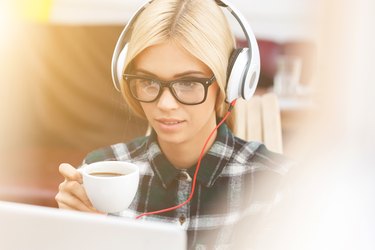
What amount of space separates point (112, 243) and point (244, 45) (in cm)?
36

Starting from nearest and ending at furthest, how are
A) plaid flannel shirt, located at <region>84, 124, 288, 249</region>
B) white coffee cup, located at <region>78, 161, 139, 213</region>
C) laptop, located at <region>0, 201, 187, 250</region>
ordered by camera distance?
1. laptop, located at <region>0, 201, 187, 250</region>
2. white coffee cup, located at <region>78, 161, 139, 213</region>
3. plaid flannel shirt, located at <region>84, 124, 288, 249</region>

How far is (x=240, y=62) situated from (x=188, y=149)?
17 cm

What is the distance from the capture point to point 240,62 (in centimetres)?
70

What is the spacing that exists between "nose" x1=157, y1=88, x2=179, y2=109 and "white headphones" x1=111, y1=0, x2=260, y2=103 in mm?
78

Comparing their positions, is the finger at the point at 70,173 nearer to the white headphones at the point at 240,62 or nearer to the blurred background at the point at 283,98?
the blurred background at the point at 283,98

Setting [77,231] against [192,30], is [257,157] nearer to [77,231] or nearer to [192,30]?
[192,30]

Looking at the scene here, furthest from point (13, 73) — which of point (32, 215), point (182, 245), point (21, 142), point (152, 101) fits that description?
point (182, 245)

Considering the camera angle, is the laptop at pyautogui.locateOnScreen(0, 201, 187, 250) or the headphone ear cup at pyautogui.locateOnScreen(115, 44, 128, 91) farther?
the headphone ear cup at pyautogui.locateOnScreen(115, 44, 128, 91)

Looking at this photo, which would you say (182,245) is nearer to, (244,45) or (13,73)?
(244,45)

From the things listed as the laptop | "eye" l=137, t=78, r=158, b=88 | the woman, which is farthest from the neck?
the laptop

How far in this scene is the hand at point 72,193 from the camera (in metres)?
0.71

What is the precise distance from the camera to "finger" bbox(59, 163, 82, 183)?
0.72m

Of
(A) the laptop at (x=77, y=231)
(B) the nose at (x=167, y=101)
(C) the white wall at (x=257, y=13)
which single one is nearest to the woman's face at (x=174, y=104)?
(B) the nose at (x=167, y=101)

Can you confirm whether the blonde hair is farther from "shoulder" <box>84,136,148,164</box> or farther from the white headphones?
"shoulder" <box>84,136,148,164</box>
